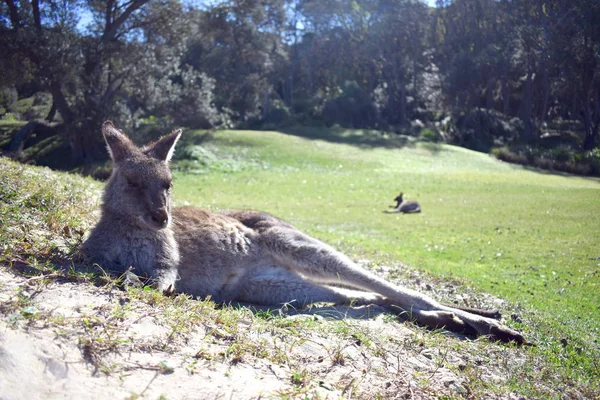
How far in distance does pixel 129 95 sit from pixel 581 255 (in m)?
24.1

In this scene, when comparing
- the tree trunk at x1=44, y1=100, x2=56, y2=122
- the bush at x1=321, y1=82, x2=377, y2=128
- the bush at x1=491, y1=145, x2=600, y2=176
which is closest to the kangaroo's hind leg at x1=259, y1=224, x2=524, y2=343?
the bush at x1=491, y1=145, x2=600, y2=176

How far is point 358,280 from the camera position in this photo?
664cm

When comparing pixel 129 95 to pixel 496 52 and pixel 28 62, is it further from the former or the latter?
pixel 496 52

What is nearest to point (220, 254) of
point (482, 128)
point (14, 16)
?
point (14, 16)

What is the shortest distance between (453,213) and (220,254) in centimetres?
1089

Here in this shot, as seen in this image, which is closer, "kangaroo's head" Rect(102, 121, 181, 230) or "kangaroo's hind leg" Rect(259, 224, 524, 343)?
"kangaroo's head" Rect(102, 121, 181, 230)

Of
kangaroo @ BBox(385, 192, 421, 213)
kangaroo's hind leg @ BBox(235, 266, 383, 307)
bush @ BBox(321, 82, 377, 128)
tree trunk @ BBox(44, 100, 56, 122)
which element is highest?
bush @ BBox(321, 82, 377, 128)

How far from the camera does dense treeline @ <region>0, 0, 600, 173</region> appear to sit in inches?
539

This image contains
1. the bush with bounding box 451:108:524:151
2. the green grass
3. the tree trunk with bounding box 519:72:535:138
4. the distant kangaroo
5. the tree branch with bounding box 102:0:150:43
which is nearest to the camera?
the green grass

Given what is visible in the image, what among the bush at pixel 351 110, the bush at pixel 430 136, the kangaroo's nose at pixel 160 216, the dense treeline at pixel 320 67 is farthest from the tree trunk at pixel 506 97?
the kangaroo's nose at pixel 160 216

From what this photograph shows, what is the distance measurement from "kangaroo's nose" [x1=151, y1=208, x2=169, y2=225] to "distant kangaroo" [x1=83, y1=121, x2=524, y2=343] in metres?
0.01

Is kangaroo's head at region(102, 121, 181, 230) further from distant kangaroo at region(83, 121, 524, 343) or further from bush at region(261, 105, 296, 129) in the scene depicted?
bush at region(261, 105, 296, 129)

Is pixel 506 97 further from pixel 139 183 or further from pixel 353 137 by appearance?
pixel 139 183

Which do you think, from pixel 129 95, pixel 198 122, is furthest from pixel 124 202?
pixel 198 122
